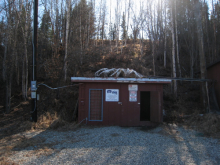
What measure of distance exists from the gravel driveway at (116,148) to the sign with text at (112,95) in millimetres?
1886

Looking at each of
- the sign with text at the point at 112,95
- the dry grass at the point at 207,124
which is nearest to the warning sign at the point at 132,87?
the sign with text at the point at 112,95

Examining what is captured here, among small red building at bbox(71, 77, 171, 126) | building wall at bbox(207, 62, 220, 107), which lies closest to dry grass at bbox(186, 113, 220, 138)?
small red building at bbox(71, 77, 171, 126)

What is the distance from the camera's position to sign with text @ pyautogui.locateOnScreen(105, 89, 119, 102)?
9242 millimetres

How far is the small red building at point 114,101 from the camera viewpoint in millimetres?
9125

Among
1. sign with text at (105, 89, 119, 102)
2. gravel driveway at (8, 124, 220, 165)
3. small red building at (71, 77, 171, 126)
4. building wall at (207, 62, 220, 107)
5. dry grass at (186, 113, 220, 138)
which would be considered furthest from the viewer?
building wall at (207, 62, 220, 107)

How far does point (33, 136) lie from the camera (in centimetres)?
703

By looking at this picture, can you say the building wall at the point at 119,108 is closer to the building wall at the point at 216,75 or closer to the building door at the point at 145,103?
the building door at the point at 145,103

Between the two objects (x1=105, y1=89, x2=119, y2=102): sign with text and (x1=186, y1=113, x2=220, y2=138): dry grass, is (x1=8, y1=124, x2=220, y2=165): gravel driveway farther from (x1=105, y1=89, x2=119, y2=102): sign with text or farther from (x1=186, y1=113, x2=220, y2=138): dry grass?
(x1=105, y1=89, x2=119, y2=102): sign with text

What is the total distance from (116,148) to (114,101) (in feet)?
12.4

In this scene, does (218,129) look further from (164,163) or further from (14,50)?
(14,50)

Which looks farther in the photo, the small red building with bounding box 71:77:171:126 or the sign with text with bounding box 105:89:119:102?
the sign with text with bounding box 105:89:119:102

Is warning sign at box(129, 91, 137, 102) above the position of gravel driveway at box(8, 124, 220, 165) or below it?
above

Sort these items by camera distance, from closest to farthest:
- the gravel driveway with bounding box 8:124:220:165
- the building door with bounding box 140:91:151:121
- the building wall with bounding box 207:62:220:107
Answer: the gravel driveway with bounding box 8:124:220:165 < the building door with bounding box 140:91:151:121 < the building wall with bounding box 207:62:220:107

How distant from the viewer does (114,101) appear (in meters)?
9.24
